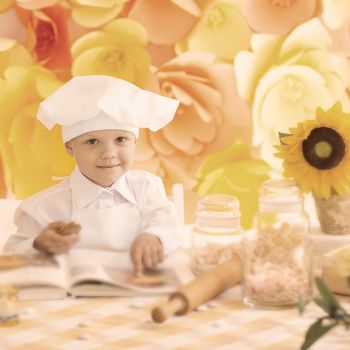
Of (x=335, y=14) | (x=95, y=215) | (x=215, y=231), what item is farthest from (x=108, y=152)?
(x=335, y=14)

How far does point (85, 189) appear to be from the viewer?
4.52ft

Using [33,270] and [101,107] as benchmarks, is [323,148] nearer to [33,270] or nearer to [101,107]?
[101,107]

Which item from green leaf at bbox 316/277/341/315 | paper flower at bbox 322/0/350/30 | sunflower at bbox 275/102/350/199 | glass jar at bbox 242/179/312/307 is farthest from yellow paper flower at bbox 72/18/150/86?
green leaf at bbox 316/277/341/315

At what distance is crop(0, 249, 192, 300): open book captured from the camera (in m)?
1.16

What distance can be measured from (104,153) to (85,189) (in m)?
0.09

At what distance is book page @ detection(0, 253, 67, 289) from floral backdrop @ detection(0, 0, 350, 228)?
74 cm

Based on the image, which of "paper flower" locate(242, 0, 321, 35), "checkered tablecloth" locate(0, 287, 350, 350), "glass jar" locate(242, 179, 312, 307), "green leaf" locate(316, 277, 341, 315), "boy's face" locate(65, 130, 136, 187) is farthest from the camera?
"paper flower" locate(242, 0, 321, 35)

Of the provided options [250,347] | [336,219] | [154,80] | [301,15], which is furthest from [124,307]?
[301,15]

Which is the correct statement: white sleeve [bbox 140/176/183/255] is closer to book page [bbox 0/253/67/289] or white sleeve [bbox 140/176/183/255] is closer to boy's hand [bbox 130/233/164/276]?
boy's hand [bbox 130/233/164/276]

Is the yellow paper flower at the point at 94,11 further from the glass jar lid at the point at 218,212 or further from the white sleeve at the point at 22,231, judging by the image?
the glass jar lid at the point at 218,212

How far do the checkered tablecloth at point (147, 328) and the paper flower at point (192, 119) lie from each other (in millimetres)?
887

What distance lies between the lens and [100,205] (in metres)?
1.39

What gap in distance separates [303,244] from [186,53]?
93 centimetres

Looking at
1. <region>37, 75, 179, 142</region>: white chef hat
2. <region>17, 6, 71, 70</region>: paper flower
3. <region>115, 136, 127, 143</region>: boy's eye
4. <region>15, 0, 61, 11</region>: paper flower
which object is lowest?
<region>115, 136, 127, 143</region>: boy's eye
